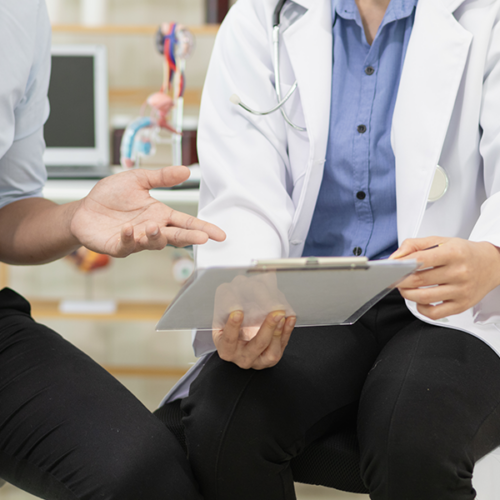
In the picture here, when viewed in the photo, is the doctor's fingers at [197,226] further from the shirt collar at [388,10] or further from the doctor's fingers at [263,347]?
the shirt collar at [388,10]

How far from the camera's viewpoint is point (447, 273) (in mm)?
603

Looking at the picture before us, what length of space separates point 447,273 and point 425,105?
0.30 metres

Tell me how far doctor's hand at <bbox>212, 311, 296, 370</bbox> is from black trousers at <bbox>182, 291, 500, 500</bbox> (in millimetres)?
34

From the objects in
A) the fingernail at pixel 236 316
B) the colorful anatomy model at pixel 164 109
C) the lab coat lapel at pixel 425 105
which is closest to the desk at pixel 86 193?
the colorful anatomy model at pixel 164 109

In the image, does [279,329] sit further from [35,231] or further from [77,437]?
[35,231]

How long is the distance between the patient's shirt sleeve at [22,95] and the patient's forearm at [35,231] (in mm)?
41

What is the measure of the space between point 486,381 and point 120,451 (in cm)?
43

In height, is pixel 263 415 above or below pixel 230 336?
below

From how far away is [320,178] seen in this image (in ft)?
2.74

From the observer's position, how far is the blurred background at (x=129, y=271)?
71.1 inches

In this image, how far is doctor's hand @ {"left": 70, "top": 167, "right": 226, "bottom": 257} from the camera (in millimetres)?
655

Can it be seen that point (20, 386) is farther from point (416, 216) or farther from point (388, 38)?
point (388, 38)

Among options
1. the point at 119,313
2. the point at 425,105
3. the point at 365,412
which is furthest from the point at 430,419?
the point at 119,313

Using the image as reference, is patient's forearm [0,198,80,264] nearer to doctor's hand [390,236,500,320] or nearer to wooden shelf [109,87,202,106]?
doctor's hand [390,236,500,320]
